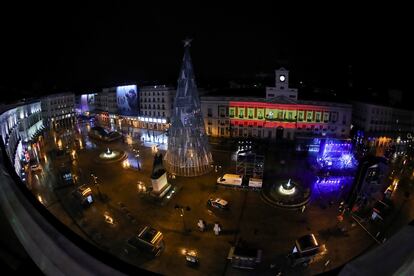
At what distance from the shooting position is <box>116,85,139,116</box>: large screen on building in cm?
5740

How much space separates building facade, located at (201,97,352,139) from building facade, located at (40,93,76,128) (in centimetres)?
3704

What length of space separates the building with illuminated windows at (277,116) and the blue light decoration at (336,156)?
1030 centimetres

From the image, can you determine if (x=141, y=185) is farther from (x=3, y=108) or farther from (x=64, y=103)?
(x=64, y=103)

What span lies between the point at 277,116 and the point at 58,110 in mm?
53436

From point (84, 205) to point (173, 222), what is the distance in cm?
1084

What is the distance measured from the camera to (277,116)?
5109cm

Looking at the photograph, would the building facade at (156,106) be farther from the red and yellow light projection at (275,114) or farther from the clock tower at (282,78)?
the clock tower at (282,78)

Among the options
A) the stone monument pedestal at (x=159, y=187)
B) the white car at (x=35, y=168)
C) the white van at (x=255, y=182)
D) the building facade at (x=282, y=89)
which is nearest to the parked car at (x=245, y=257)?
the white van at (x=255, y=182)

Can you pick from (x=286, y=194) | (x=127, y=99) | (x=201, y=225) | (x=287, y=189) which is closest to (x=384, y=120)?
(x=287, y=189)

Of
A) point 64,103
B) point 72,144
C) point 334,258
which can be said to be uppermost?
point 64,103

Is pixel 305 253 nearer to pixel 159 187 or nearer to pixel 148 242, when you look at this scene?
pixel 148 242

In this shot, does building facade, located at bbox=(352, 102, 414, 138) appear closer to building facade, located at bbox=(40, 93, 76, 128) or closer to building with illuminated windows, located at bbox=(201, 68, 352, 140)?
building with illuminated windows, located at bbox=(201, 68, 352, 140)

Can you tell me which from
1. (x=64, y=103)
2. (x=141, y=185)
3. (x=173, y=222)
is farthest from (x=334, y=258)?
(x=64, y=103)

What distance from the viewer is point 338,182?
116 ft
